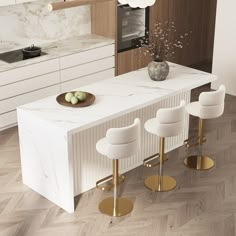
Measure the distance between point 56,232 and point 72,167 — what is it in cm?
59

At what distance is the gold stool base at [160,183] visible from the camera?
533cm

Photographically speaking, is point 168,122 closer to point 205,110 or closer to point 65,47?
point 205,110

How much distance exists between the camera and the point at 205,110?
5297 mm

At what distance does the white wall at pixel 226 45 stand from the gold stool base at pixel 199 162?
2.17 metres

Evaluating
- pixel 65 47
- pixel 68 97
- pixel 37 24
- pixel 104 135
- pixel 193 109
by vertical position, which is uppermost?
pixel 37 24

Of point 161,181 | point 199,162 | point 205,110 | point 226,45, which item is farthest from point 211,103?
point 226,45

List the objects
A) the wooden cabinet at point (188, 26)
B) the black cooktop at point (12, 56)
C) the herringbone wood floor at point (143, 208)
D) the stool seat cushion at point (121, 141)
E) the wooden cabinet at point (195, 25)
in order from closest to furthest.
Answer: the stool seat cushion at point (121, 141), the herringbone wood floor at point (143, 208), the black cooktop at point (12, 56), the wooden cabinet at point (188, 26), the wooden cabinet at point (195, 25)

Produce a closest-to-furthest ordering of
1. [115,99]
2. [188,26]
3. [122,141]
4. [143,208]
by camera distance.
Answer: [122,141] → [143,208] → [115,99] → [188,26]

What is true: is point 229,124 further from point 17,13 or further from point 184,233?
point 17,13

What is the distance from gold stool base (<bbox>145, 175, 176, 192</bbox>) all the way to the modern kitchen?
0.01 metres

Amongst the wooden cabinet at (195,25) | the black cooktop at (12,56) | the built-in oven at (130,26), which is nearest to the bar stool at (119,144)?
the black cooktop at (12,56)

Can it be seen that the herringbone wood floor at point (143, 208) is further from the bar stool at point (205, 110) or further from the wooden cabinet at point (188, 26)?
the wooden cabinet at point (188, 26)

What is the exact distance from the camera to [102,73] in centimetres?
752

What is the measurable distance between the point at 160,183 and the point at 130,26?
3115 millimetres
